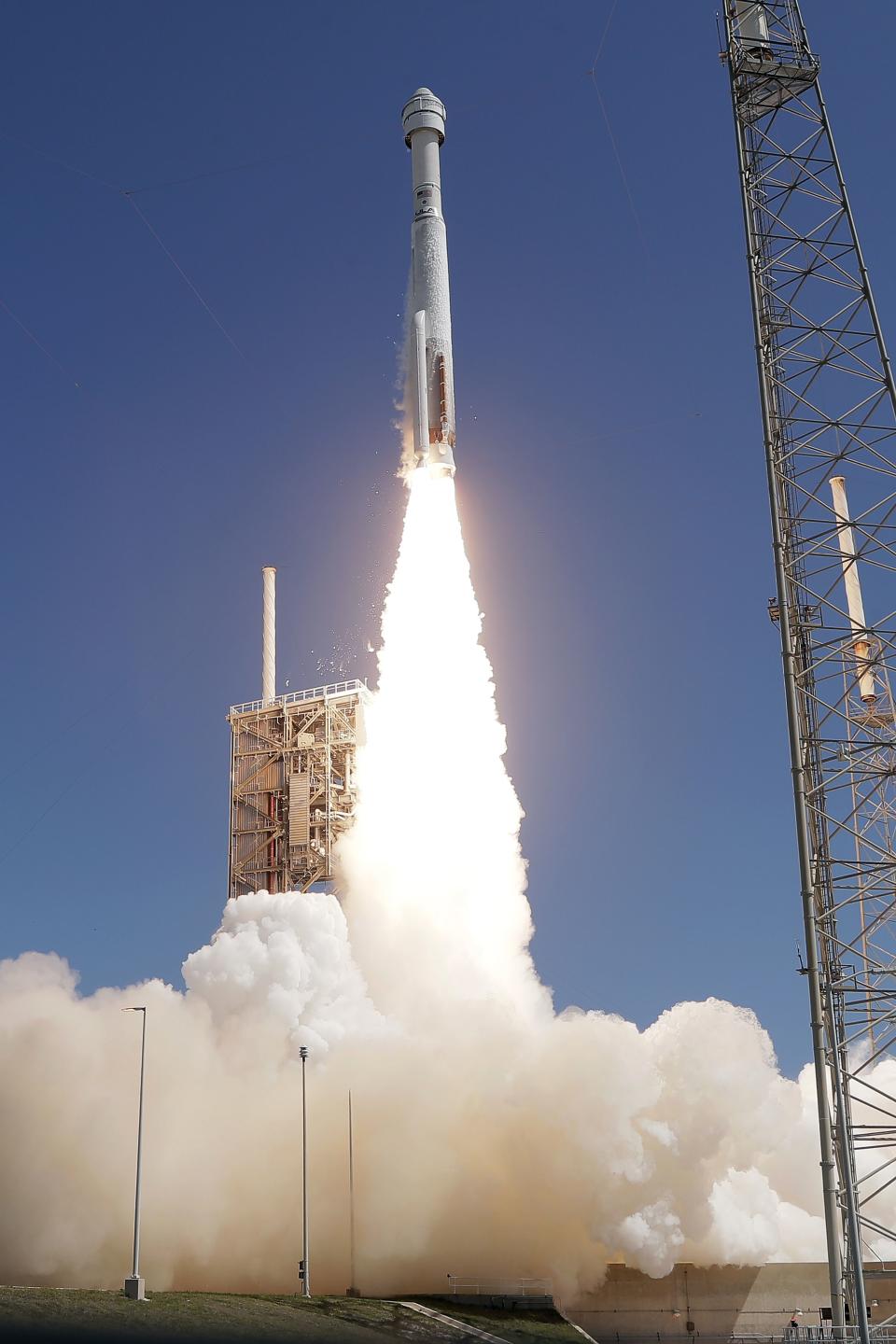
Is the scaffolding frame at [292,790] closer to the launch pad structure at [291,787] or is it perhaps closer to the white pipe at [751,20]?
the launch pad structure at [291,787]

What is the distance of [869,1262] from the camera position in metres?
48.5

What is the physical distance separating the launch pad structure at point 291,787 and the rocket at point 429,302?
16771 mm

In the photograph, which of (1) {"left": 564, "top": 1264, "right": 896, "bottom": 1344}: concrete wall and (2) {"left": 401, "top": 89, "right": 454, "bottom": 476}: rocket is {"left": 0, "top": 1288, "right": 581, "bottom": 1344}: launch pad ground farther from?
(2) {"left": 401, "top": 89, "right": 454, "bottom": 476}: rocket

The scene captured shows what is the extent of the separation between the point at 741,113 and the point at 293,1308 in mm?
34746

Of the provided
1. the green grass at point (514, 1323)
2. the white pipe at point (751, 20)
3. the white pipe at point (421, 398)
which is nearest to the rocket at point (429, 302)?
the white pipe at point (421, 398)

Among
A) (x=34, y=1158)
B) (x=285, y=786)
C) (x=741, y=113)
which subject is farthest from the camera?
(x=285, y=786)

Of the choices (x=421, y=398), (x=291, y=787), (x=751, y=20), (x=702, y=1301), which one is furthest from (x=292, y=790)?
(x=751, y=20)

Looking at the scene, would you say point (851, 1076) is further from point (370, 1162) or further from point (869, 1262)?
point (370, 1162)

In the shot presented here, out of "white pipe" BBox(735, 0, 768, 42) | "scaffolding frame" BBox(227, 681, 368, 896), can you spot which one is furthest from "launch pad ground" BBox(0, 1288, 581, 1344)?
"white pipe" BBox(735, 0, 768, 42)

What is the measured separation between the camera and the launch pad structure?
6519 cm

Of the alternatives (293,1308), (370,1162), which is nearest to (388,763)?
(370,1162)

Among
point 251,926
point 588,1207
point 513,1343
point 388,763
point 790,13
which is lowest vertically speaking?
point 513,1343

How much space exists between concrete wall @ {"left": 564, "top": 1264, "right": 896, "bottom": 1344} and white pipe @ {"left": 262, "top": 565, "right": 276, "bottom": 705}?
30.3m

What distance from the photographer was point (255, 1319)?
36625 millimetres
